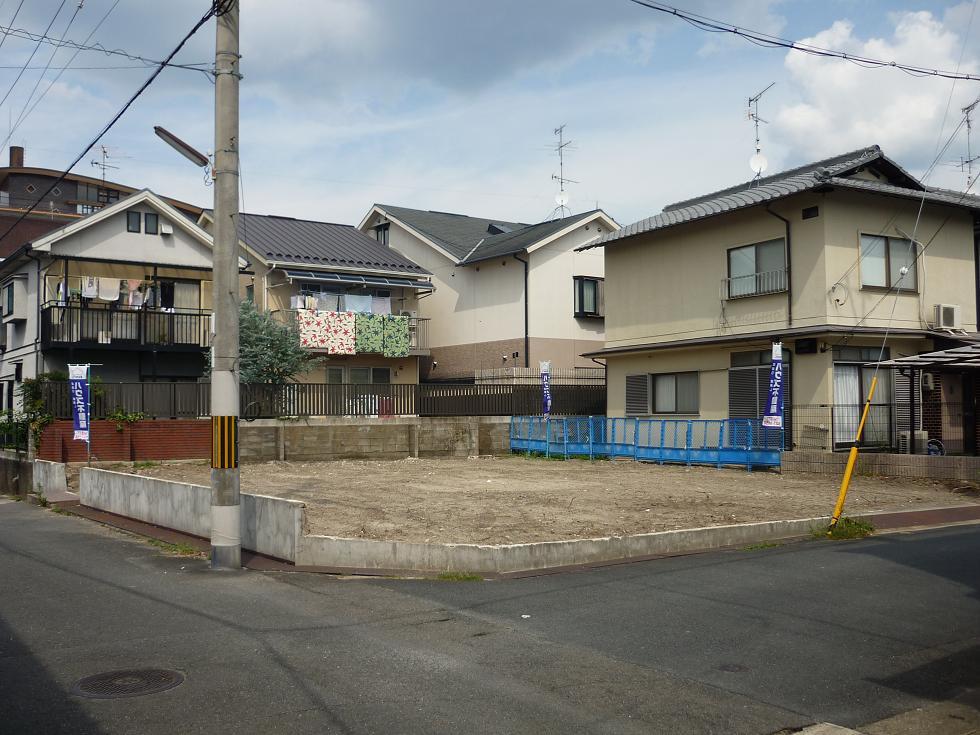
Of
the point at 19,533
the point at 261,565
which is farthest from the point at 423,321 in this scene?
the point at 261,565

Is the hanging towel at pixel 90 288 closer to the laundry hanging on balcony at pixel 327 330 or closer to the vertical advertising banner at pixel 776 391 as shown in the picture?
the laundry hanging on balcony at pixel 327 330

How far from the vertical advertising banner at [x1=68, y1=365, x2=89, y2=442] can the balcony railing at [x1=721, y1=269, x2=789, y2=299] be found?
16.5 m

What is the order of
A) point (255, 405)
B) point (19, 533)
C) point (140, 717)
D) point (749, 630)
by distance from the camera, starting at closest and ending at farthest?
point (140, 717) → point (749, 630) → point (19, 533) → point (255, 405)

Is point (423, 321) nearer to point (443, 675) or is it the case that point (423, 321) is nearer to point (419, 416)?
point (419, 416)

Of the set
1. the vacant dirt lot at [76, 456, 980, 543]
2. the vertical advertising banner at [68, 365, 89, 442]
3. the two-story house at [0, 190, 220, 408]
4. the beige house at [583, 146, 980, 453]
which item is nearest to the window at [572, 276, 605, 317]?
the beige house at [583, 146, 980, 453]

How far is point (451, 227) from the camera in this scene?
136 feet

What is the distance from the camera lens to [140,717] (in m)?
5.46

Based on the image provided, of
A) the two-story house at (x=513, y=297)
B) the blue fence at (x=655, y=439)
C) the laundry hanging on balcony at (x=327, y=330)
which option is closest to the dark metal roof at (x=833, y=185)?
the blue fence at (x=655, y=439)

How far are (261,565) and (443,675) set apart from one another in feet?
16.9

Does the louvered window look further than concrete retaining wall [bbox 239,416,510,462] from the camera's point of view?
Yes

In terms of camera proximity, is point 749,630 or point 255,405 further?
point 255,405

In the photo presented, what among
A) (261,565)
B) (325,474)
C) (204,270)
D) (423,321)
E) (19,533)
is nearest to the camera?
(261,565)

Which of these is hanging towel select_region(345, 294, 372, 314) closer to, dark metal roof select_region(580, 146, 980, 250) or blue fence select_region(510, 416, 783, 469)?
blue fence select_region(510, 416, 783, 469)

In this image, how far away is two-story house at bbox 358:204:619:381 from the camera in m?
34.2
